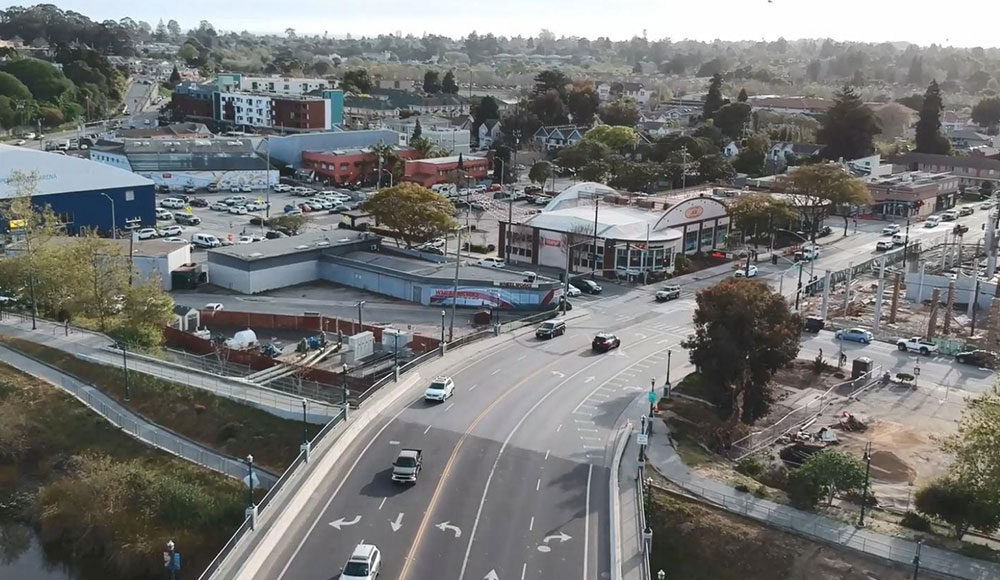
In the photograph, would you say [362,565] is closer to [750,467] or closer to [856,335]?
[750,467]

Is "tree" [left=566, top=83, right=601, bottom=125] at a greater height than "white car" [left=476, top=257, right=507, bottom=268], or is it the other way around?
"tree" [left=566, top=83, right=601, bottom=125]

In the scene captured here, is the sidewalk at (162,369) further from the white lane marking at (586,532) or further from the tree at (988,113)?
the tree at (988,113)

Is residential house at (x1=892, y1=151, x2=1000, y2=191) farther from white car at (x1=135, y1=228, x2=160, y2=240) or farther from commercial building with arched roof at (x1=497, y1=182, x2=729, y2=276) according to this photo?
white car at (x1=135, y1=228, x2=160, y2=240)

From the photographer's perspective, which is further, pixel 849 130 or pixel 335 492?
pixel 849 130

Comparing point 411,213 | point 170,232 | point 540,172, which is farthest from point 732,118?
point 170,232

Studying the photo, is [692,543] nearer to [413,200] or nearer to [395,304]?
[395,304]

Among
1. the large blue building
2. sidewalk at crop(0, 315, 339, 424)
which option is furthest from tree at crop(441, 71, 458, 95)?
sidewalk at crop(0, 315, 339, 424)
